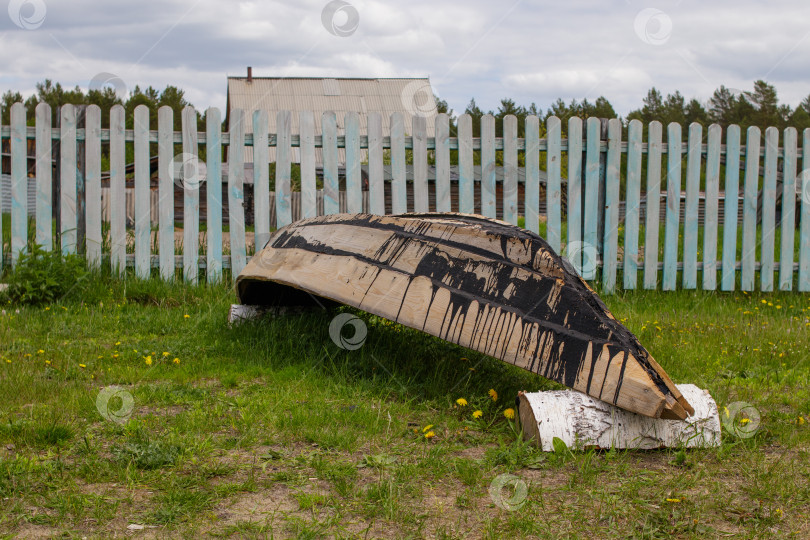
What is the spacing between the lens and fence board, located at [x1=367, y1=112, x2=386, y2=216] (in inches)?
243

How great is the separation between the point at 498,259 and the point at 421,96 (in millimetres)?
23970

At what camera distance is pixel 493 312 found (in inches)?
116

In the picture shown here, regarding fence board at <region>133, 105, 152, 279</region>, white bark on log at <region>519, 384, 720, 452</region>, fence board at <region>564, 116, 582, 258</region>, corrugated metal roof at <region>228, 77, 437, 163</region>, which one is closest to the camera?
white bark on log at <region>519, 384, 720, 452</region>

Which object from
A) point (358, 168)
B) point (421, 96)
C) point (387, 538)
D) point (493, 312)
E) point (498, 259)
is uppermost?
point (421, 96)

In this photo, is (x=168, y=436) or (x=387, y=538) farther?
(x=168, y=436)

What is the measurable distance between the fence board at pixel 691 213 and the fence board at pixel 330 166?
3234 mm

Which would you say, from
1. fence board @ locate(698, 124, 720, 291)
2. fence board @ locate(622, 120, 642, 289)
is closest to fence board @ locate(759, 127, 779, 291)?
fence board @ locate(698, 124, 720, 291)

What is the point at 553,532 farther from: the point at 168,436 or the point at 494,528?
the point at 168,436

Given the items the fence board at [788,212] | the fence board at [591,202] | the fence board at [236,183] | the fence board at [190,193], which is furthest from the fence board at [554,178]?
the fence board at [190,193]

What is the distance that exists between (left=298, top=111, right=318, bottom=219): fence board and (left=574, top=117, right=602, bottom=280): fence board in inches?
96.0

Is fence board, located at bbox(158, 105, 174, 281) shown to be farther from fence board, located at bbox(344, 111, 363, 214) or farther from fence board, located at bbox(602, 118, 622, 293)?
fence board, located at bbox(602, 118, 622, 293)

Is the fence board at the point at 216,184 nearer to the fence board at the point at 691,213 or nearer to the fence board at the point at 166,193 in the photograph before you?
the fence board at the point at 166,193

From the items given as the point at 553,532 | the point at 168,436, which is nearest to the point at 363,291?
the point at 168,436

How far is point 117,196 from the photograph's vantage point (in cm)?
605
